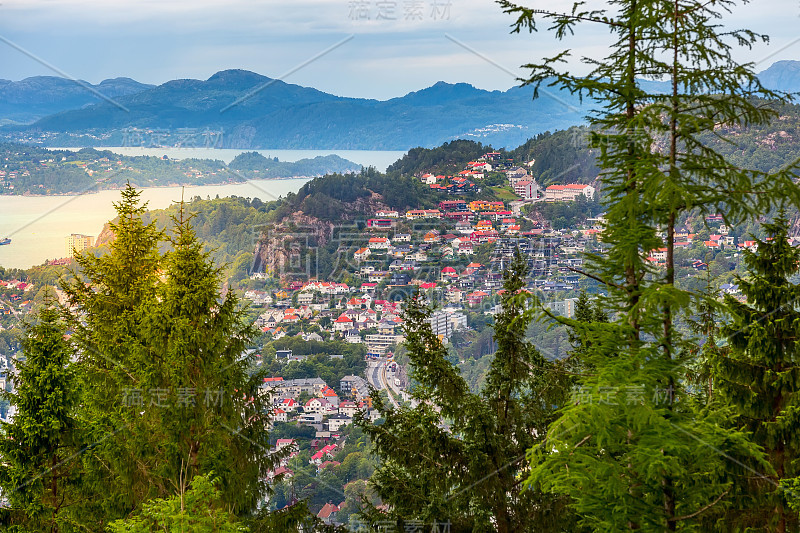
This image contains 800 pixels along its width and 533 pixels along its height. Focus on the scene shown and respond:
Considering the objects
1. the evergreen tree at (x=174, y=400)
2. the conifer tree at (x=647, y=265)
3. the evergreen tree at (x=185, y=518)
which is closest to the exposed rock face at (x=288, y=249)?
the evergreen tree at (x=174, y=400)

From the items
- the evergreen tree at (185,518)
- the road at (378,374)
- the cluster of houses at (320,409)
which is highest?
the evergreen tree at (185,518)

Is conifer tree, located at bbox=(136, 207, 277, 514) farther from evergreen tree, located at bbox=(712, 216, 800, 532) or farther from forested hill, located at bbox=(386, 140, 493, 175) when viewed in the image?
forested hill, located at bbox=(386, 140, 493, 175)

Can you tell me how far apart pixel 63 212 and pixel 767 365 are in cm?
7200

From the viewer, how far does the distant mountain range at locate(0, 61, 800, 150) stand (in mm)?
71000

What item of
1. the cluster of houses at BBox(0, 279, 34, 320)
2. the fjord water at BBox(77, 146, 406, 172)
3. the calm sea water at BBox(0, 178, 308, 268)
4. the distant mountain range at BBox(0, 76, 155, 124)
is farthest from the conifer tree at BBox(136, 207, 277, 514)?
the distant mountain range at BBox(0, 76, 155, 124)

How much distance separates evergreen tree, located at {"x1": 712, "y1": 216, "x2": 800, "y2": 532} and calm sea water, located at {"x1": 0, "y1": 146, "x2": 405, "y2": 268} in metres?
39.1

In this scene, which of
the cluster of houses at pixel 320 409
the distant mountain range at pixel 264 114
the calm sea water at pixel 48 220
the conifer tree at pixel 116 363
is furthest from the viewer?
the distant mountain range at pixel 264 114

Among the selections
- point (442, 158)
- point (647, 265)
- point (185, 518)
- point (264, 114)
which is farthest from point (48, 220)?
point (647, 265)

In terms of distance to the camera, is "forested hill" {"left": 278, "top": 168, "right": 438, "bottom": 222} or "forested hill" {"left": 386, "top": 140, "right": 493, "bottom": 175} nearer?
"forested hill" {"left": 278, "top": 168, "right": 438, "bottom": 222}

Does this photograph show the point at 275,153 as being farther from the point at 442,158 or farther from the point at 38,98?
the point at 38,98

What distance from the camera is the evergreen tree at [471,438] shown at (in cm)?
605

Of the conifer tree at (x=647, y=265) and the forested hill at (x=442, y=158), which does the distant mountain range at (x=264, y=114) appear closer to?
the forested hill at (x=442, y=158)

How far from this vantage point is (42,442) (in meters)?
5.09

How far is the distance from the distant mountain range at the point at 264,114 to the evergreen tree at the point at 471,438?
176 feet
